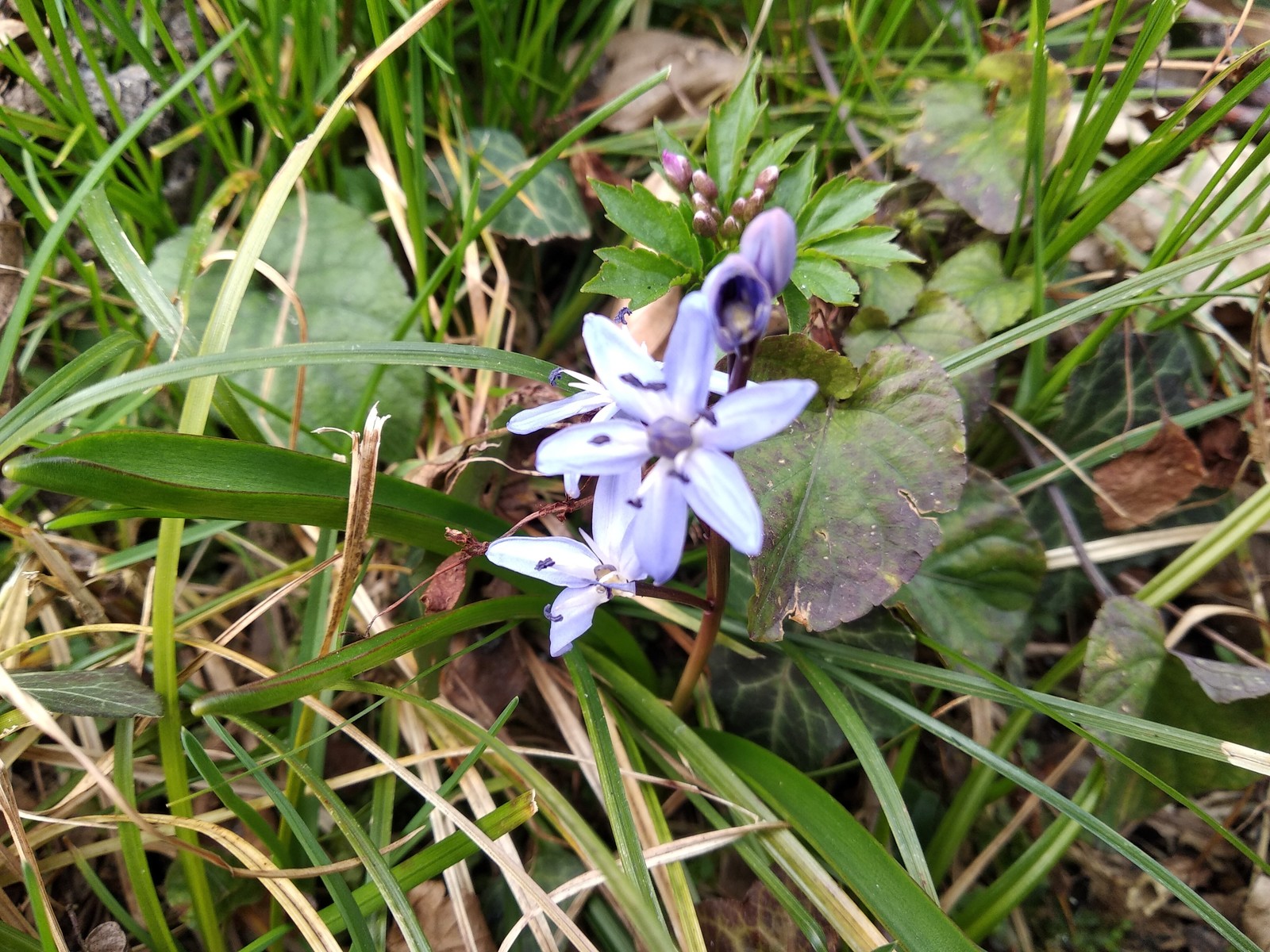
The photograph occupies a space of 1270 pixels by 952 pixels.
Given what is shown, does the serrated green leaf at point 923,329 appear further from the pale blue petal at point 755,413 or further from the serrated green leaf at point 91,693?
the serrated green leaf at point 91,693

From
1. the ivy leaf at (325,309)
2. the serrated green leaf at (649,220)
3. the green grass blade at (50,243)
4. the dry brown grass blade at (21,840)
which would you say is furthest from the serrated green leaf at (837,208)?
the dry brown grass blade at (21,840)

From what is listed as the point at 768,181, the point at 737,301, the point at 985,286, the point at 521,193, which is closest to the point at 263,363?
the point at 737,301

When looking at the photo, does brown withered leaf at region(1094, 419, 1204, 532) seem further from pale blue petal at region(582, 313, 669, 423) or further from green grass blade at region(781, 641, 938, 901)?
pale blue petal at region(582, 313, 669, 423)

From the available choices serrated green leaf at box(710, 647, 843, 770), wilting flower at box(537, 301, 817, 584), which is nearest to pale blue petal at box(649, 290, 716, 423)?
wilting flower at box(537, 301, 817, 584)

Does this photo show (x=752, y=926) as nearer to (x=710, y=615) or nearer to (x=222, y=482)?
(x=710, y=615)

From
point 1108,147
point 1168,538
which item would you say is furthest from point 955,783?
point 1108,147
